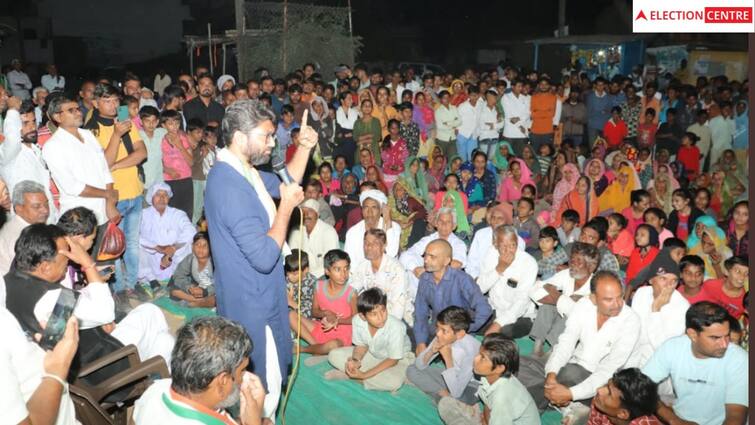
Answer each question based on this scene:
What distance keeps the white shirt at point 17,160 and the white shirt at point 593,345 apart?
11.1ft

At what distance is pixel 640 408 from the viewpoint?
311 cm

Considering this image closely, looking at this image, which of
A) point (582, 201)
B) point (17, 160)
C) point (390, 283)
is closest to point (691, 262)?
point (390, 283)

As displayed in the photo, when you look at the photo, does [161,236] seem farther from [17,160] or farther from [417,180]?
[417,180]

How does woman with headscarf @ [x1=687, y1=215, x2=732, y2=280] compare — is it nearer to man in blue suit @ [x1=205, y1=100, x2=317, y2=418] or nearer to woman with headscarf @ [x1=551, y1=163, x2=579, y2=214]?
woman with headscarf @ [x1=551, y1=163, x2=579, y2=214]

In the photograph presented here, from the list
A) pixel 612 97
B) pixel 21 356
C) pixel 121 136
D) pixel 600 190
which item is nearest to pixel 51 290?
pixel 21 356

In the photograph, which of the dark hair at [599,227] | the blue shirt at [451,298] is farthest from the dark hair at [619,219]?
the blue shirt at [451,298]

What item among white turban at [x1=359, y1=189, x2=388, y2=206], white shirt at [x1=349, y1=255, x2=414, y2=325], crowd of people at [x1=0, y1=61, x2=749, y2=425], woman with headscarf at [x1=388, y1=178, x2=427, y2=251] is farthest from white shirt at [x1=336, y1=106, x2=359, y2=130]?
white shirt at [x1=349, y1=255, x2=414, y2=325]

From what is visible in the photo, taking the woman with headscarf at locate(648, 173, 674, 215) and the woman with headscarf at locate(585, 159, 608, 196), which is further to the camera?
the woman with headscarf at locate(585, 159, 608, 196)

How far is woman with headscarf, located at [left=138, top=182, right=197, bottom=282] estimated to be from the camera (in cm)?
565

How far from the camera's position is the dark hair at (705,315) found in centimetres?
319

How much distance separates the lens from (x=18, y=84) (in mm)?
11164

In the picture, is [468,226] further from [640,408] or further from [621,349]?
[640,408]

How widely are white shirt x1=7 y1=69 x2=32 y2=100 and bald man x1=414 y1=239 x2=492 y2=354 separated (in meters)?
9.16

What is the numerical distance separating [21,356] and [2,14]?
18077mm
